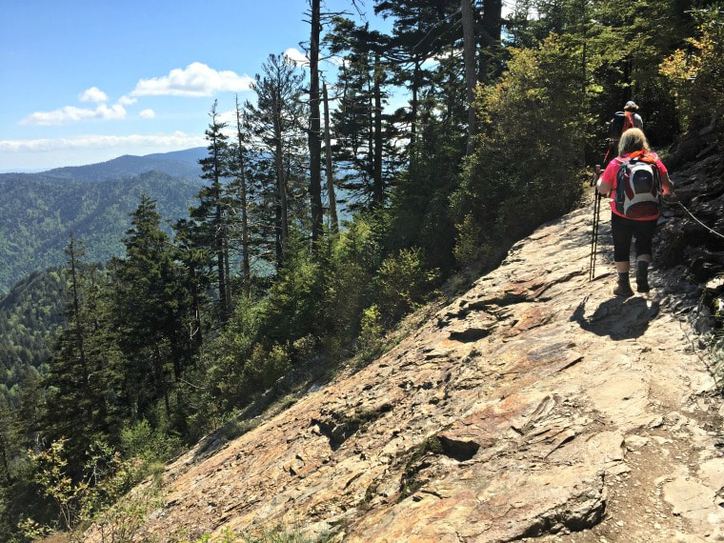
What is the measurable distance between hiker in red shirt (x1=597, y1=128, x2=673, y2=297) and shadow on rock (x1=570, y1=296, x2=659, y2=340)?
7.3 inches

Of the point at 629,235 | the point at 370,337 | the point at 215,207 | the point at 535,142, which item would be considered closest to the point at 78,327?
the point at 215,207

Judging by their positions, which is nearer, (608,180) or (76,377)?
(608,180)

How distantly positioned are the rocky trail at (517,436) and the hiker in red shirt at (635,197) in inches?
13.7

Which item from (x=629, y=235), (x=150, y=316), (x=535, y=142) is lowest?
(x=150, y=316)

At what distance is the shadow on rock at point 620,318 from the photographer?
15.3 ft

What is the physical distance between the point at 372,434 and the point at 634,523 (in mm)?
3438

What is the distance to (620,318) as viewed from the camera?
4.87 metres

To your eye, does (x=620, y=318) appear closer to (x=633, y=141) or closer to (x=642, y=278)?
(x=642, y=278)

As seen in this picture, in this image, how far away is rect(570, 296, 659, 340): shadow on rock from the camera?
466 centimetres

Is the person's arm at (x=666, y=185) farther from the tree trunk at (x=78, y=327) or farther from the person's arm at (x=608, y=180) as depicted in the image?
the tree trunk at (x=78, y=327)

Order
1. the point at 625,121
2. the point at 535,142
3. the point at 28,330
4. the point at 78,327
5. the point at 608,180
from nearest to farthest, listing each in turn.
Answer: the point at 608,180, the point at 625,121, the point at 535,142, the point at 78,327, the point at 28,330

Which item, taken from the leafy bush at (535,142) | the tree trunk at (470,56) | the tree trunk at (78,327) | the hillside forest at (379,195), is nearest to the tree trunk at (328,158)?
the hillside forest at (379,195)

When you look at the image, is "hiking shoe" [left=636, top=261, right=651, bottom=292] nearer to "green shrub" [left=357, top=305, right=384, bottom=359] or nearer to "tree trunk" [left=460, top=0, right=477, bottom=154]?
"green shrub" [left=357, top=305, right=384, bottom=359]

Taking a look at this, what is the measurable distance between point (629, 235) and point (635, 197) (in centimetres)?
43
